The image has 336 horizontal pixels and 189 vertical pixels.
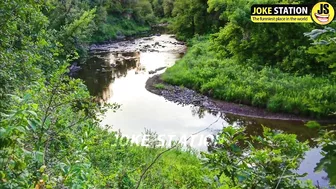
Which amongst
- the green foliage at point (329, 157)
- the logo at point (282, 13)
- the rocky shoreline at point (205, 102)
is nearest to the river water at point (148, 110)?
the rocky shoreline at point (205, 102)

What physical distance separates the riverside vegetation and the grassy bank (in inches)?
2.0

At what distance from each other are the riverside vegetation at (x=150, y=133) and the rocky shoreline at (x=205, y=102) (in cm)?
45

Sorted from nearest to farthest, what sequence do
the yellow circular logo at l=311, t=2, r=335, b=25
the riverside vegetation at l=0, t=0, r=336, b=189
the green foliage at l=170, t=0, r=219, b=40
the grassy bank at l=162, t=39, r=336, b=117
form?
1. the riverside vegetation at l=0, t=0, r=336, b=189
2. the yellow circular logo at l=311, t=2, r=335, b=25
3. the grassy bank at l=162, t=39, r=336, b=117
4. the green foliage at l=170, t=0, r=219, b=40

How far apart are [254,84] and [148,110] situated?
201 inches

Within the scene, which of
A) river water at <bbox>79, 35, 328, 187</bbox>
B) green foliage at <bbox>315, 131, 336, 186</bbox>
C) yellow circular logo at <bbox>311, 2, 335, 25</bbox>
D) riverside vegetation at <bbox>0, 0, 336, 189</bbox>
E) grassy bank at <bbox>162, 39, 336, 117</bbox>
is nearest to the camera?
green foliage at <bbox>315, 131, 336, 186</bbox>

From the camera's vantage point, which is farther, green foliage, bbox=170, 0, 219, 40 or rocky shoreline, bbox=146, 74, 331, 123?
green foliage, bbox=170, 0, 219, 40

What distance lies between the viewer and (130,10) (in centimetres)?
4434

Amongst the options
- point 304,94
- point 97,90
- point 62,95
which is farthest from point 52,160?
point 97,90

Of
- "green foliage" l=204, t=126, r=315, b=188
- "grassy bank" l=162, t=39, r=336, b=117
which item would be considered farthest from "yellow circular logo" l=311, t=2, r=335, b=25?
"green foliage" l=204, t=126, r=315, b=188

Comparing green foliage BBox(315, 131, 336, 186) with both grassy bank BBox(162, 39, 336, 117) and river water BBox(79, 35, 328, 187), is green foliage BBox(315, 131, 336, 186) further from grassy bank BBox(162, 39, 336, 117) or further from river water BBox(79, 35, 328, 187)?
grassy bank BBox(162, 39, 336, 117)

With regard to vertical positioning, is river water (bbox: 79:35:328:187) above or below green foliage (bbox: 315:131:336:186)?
below

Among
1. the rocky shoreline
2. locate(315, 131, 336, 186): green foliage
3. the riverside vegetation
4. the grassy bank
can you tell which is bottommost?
the rocky shoreline

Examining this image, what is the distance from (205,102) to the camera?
17.1 m

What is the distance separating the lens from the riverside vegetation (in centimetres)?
214
